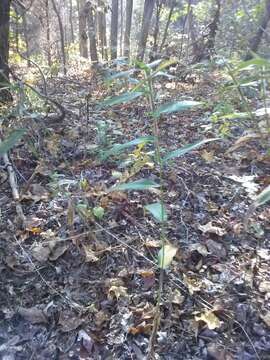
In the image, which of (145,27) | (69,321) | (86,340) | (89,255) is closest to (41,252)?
(89,255)

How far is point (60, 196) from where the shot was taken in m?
2.41

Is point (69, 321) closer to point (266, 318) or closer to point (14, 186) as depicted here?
point (266, 318)

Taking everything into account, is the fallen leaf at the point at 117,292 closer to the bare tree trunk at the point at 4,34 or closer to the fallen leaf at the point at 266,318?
the fallen leaf at the point at 266,318

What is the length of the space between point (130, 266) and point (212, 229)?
585mm

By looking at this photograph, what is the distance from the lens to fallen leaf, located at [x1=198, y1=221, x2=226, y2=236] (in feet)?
6.93

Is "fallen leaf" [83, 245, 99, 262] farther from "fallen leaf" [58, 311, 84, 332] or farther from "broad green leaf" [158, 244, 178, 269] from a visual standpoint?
"broad green leaf" [158, 244, 178, 269]

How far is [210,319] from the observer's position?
1602 millimetres

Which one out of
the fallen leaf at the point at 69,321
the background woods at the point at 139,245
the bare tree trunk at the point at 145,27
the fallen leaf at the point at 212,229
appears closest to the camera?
the background woods at the point at 139,245

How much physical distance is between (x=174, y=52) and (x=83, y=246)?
6.09m

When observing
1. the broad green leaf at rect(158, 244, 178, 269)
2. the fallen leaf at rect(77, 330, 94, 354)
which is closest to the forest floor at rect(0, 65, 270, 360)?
the fallen leaf at rect(77, 330, 94, 354)

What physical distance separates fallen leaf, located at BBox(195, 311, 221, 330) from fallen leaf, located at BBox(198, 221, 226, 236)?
0.58 metres

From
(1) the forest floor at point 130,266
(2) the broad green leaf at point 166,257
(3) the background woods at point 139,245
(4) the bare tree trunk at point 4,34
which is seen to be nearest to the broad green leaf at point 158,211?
(3) the background woods at point 139,245

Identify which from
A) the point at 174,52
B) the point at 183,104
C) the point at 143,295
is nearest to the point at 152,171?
the point at 143,295

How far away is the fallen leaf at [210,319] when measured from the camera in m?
1.58
